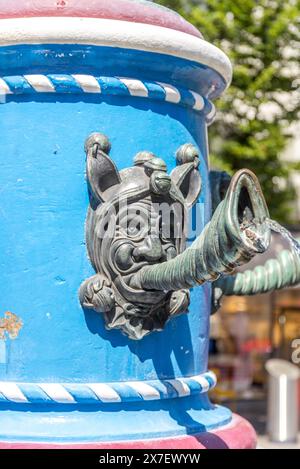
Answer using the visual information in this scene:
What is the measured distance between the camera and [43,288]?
9.82 ft

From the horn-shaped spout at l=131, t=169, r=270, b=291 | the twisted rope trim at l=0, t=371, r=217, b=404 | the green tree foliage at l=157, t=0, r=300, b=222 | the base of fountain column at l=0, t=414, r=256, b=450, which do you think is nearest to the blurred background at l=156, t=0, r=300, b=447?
A: the green tree foliage at l=157, t=0, r=300, b=222

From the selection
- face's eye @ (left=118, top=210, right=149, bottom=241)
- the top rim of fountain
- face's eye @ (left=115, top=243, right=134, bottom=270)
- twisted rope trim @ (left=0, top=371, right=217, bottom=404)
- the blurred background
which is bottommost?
twisted rope trim @ (left=0, top=371, right=217, bottom=404)

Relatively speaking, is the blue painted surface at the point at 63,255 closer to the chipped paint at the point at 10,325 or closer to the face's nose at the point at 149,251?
the chipped paint at the point at 10,325

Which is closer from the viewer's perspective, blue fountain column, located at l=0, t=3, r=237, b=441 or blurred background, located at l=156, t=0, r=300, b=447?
blue fountain column, located at l=0, t=3, r=237, b=441

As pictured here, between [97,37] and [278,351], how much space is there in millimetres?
11105

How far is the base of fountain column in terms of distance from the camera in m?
2.85

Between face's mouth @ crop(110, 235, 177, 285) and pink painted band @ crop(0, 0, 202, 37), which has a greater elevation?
pink painted band @ crop(0, 0, 202, 37)

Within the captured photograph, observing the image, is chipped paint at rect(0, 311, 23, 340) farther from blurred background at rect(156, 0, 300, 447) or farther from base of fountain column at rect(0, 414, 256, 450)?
blurred background at rect(156, 0, 300, 447)

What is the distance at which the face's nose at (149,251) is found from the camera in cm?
295

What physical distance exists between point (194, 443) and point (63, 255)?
86cm

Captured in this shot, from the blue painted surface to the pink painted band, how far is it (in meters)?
0.16

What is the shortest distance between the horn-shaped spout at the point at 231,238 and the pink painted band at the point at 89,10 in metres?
0.95
